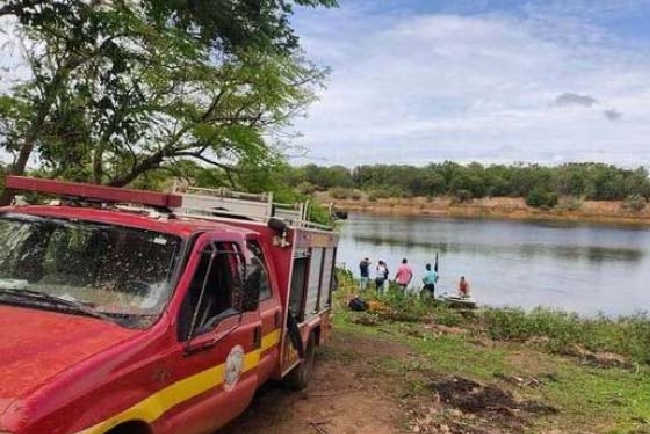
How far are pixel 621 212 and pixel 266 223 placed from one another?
5573 inches

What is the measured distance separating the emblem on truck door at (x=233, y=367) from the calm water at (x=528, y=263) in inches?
1020

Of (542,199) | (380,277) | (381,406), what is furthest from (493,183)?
(381,406)

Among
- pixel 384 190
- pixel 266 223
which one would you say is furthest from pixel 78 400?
pixel 384 190

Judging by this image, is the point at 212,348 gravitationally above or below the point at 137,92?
below

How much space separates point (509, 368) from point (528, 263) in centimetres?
4284

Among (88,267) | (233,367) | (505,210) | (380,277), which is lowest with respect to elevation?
(380,277)

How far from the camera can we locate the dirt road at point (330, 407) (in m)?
7.03

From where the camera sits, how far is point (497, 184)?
465 ft

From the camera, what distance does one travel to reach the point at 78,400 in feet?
11.2

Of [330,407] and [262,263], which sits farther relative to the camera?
[330,407]

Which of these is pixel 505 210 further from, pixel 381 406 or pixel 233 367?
pixel 233 367

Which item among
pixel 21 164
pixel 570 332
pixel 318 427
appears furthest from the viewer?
pixel 570 332

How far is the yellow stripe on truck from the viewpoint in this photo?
367 cm

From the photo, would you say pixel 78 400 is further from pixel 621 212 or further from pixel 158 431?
pixel 621 212
